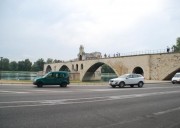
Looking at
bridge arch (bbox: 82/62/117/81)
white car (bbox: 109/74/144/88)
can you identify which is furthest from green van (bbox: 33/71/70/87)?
bridge arch (bbox: 82/62/117/81)

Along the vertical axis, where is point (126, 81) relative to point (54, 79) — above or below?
below

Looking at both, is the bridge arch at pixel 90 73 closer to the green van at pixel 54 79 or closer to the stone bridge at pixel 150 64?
the stone bridge at pixel 150 64

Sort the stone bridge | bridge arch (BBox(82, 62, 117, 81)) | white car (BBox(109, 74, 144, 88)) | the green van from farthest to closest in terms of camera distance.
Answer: bridge arch (BBox(82, 62, 117, 81)), the stone bridge, white car (BBox(109, 74, 144, 88)), the green van

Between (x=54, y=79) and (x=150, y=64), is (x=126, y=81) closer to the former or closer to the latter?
(x=54, y=79)

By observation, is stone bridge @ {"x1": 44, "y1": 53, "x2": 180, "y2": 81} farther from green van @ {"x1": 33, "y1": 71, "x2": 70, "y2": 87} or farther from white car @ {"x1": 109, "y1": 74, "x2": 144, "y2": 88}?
green van @ {"x1": 33, "y1": 71, "x2": 70, "y2": 87}

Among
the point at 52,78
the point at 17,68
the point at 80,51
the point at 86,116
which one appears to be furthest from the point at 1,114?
the point at 17,68

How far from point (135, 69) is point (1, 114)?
181ft

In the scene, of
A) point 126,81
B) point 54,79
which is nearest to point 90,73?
point 126,81

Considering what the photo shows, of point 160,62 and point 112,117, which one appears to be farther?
point 160,62

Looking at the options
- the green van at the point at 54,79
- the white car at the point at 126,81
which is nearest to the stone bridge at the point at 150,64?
the white car at the point at 126,81

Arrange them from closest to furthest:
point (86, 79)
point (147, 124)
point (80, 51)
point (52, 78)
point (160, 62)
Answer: point (147, 124)
point (52, 78)
point (160, 62)
point (86, 79)
point (80, 51)

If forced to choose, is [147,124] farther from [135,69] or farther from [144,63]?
[135,69]

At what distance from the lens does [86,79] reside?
92000mm

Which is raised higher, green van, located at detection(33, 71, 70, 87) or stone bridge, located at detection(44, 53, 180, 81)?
stone bridge, located at detection(44, 53, 180, 81)
